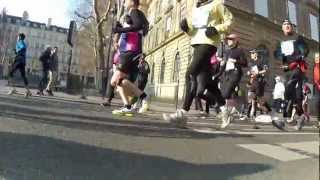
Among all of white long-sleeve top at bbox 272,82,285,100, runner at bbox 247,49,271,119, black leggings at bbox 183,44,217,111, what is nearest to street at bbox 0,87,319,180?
black leggings at bbox 183,44,217,111

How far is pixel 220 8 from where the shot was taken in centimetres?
762

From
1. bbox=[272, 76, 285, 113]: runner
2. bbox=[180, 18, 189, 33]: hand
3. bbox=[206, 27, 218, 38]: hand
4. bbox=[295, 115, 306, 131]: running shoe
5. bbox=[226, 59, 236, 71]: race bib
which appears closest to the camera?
bbox=[206, 27, 218, 38]: hand

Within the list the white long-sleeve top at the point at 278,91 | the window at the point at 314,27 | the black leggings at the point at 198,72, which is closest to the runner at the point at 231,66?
the window at the point at 314,27

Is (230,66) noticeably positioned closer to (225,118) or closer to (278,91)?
(225,118)

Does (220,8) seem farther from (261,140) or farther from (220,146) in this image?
(220,146)

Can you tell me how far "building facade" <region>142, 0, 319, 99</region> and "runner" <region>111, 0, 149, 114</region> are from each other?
166cm

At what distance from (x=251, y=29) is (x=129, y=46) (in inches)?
513

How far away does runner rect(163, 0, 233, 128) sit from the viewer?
7.41 m

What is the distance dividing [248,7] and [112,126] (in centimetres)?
1366

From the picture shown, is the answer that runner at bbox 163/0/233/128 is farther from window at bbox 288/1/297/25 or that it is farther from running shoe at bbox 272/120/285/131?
window at bbox 288/1/297/25

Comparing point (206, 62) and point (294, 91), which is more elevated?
point (206, 62)

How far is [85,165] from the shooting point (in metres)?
4.07

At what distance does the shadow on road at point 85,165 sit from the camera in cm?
375

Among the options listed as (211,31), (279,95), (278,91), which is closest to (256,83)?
(279,95)
